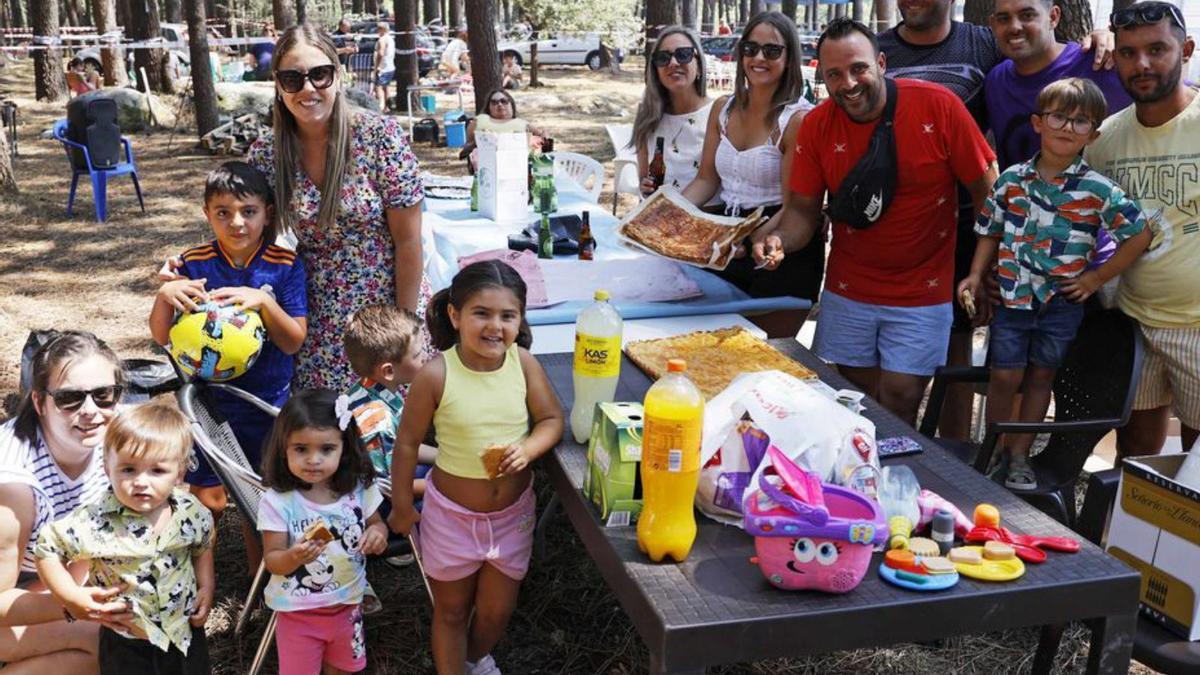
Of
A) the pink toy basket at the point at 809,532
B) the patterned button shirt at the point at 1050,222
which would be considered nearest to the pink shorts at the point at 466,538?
the pink toy basket at the point at 809,532

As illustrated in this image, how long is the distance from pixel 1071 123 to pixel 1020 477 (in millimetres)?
1162

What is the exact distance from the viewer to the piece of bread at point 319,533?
8.59 ft

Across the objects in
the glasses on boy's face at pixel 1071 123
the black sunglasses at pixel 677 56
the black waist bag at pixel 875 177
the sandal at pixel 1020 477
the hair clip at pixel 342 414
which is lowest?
the sandal at pixel 1020 477

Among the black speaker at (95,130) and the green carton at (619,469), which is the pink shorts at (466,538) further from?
the black speaker at (95,130)

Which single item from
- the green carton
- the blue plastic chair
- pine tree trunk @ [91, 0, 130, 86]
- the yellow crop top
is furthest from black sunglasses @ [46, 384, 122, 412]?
→ pine tree trunk @ [91, 0, 130, 86]

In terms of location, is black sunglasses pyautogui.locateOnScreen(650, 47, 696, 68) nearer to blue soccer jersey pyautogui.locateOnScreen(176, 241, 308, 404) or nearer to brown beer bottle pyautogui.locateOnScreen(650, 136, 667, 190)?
brown beer bottle pyautogui.locateOnScreen(650, 136, 667, 190)

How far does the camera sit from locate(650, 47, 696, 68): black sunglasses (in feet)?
14.9

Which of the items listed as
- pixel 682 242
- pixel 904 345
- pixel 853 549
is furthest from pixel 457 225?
pixel 853 549

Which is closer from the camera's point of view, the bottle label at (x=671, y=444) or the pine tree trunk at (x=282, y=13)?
the bottle label at (x=671, y=444)

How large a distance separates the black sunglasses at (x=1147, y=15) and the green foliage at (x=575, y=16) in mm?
27142

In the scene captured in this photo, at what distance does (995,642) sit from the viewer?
11.0ft

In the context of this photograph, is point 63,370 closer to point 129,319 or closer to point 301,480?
point 301,480

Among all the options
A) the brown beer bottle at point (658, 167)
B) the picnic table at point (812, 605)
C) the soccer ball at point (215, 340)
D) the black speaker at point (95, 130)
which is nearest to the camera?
the picnic table at point (812, 605)

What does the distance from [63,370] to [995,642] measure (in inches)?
116
